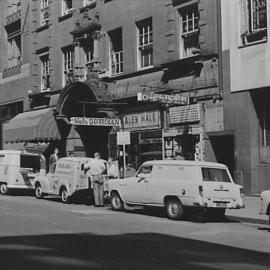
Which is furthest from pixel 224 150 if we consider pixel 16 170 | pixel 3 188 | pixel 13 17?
pixel 13 17

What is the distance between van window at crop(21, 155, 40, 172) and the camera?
25.0 m

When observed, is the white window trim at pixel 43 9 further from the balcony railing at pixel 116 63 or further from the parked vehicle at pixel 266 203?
the parked vehicle at pixel 266 203

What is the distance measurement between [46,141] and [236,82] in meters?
14.0

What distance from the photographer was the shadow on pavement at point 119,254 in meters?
8.40

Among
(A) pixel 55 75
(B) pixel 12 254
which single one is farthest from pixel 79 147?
(B) pixel 12 254

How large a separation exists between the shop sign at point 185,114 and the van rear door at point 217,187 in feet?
22.3

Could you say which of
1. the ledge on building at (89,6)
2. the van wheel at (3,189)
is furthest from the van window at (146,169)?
the ledge on building at (89,6)

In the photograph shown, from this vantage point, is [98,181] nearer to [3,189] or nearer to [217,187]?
[217,187]

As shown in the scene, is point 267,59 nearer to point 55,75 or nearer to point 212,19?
point 212,19

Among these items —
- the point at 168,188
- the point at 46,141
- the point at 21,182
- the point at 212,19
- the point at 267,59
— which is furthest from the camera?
the point at 46,141

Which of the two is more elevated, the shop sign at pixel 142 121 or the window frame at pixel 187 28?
the window frame at pixel 187 28

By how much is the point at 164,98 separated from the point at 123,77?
5.39 metres

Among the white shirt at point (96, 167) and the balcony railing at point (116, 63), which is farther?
the balcony railing at point (116, 63)

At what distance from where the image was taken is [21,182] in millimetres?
24484
